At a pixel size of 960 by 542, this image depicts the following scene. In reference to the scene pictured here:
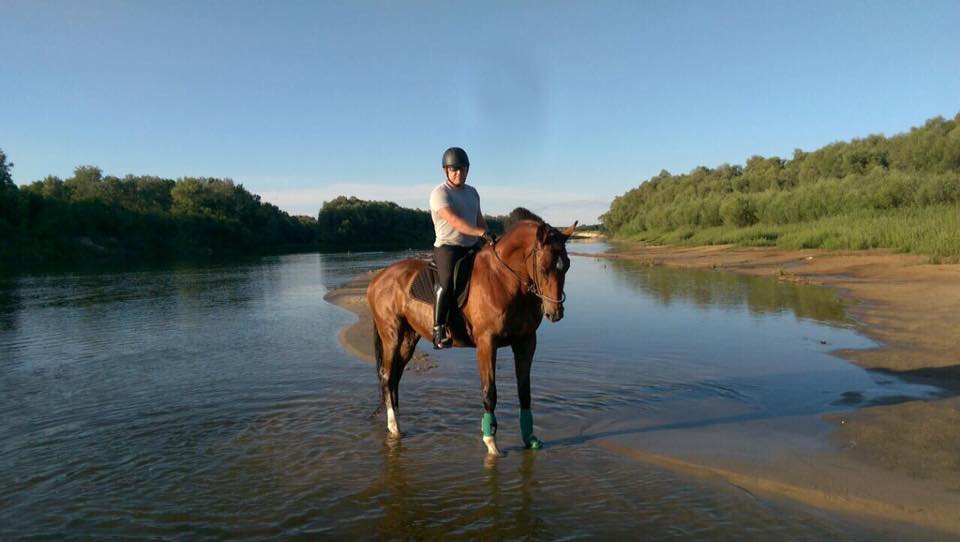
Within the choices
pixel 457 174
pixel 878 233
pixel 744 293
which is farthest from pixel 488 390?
pixel 878 233

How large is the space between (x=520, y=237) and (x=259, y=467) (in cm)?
351

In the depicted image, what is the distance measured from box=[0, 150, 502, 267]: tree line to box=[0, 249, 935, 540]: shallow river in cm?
1603

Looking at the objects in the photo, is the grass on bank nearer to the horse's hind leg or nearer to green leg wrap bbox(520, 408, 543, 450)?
green leg wrap bbox(520, 408, 543, 450)

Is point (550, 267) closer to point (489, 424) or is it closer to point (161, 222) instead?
point (489, 424)

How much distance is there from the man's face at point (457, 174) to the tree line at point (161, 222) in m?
19.7

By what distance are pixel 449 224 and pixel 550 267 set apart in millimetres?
1470

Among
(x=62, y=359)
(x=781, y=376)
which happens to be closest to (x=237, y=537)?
(x=781, y=376)

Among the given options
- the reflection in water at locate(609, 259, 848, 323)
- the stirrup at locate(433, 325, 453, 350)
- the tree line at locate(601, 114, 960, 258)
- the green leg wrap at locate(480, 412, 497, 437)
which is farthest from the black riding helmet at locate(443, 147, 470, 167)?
the tree line at locate(601, 114, 960, 258)

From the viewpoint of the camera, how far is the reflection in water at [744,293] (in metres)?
15.3

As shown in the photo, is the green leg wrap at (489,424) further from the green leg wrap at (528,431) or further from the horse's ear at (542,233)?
the horse's ear at (542,233)

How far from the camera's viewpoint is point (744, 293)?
19656 millimetres

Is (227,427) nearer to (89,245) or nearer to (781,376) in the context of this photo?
(781,376)

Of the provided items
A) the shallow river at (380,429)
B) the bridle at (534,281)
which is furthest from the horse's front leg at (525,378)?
the bridle at (534,281)

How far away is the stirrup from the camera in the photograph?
623 cm
